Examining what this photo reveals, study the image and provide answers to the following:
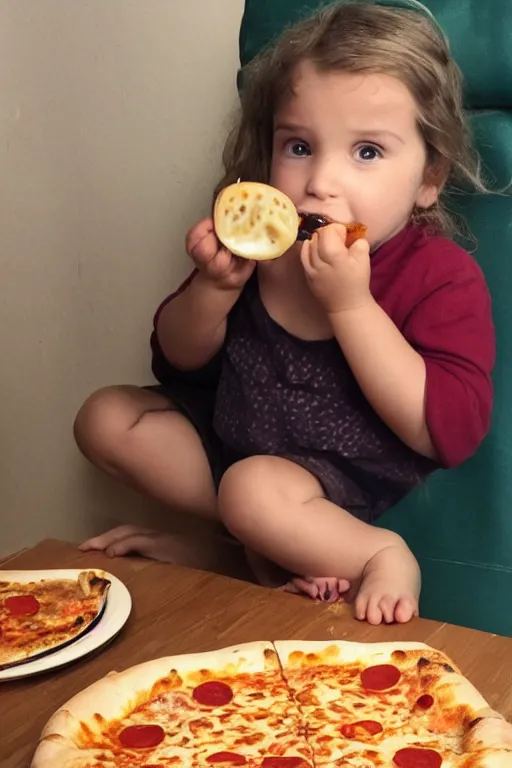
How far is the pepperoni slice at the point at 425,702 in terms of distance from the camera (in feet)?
2.76

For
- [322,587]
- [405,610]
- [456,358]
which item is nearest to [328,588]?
[322,587]

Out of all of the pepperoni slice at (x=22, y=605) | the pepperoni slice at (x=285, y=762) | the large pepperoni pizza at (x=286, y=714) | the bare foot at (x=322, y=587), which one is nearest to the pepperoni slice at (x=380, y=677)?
the large pepperoni pizza at (x=286, y=714)

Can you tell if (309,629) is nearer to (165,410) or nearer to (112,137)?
(165,410)

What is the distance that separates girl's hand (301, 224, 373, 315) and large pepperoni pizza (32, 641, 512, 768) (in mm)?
420

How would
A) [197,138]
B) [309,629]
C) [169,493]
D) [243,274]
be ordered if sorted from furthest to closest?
[197,138], [169,493], [243,274], [309,629]

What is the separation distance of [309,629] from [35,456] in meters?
0.96

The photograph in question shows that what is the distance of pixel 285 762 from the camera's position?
2.58 feet

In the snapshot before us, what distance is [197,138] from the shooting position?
1.65m

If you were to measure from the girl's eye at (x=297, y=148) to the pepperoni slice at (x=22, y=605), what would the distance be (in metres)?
0.63

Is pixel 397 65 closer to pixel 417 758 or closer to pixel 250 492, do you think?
pixel 250 492

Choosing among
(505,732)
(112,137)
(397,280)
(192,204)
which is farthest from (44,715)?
(112,137)

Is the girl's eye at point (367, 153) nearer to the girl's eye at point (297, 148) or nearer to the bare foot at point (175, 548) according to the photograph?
the girl's eye at point (297, 148)

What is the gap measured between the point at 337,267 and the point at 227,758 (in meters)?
0.58

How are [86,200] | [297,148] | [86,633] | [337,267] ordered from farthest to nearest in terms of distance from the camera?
[86,200], [297,148], [337,267], [86,633]
